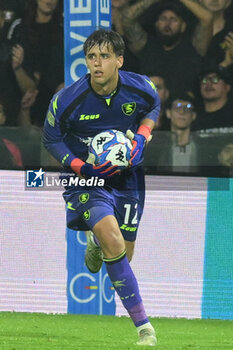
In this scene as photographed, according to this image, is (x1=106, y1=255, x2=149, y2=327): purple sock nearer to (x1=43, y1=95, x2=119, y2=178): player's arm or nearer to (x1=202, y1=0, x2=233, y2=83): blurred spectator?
(x1=43, y1=95, x2=119, y2=178): player's arm

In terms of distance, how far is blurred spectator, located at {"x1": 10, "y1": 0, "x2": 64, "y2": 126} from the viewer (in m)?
8.49

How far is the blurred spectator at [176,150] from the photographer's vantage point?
26.2 ft

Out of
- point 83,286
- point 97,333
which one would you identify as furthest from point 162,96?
point 97,333

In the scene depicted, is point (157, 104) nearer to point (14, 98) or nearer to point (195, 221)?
point (195, 221)

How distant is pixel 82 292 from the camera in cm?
807

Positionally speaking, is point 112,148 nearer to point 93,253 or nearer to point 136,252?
point 93,253

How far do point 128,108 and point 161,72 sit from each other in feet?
7.07

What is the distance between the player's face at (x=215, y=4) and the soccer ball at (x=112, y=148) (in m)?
2.64

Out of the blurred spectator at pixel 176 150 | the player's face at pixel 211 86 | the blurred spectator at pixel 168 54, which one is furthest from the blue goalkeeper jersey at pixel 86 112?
the player's face at pixel 211 86

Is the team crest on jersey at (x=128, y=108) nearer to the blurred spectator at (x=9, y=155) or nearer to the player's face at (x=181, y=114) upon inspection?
the player's face at (x=181, y=114)

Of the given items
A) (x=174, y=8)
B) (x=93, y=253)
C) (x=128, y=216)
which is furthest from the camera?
(x=174, y=8)

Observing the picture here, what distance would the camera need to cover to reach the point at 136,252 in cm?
796

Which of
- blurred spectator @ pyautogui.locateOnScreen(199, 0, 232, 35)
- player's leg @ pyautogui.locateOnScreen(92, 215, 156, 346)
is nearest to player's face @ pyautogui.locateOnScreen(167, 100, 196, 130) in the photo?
blurred spectator @ pyautogui.locateOnScreen(199, 0, 232, 35)

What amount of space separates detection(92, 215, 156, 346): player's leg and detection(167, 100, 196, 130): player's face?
107 inches
